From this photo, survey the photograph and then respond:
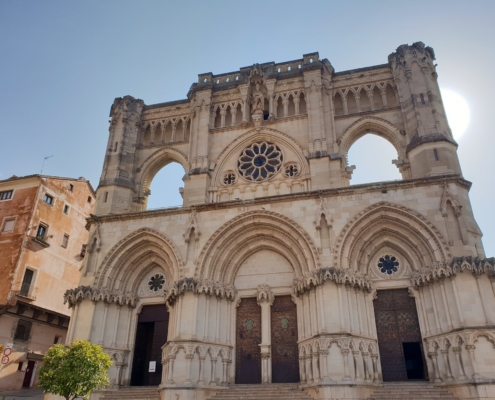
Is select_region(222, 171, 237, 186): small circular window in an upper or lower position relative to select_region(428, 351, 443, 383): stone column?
upper

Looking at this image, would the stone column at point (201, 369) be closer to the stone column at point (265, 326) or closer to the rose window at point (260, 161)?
the stone column at point (265, 326)

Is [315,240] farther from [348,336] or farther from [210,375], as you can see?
[210,375]

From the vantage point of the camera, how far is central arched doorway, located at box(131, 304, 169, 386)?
55.5 ft

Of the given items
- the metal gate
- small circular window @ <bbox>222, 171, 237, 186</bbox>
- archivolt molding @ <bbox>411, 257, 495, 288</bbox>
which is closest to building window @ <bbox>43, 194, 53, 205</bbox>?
small circular window @ <bbox>222, 171, 237, 186</bbox>

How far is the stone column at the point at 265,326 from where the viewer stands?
15.4 meters

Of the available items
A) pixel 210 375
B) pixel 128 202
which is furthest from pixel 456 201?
pixel 128 202

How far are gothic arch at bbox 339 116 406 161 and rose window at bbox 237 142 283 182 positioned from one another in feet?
10.2

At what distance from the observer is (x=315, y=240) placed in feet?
52.2

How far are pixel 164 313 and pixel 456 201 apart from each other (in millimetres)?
12515

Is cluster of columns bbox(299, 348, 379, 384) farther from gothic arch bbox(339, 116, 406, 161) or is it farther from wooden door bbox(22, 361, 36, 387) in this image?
wooden door bbox(22, 361, 36, 387)

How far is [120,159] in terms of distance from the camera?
69.6 feet

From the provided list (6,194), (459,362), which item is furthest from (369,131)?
(6,194)

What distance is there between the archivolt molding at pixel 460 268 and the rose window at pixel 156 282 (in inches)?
428

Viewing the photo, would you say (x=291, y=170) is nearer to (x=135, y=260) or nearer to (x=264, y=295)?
(x=264, y=295)
